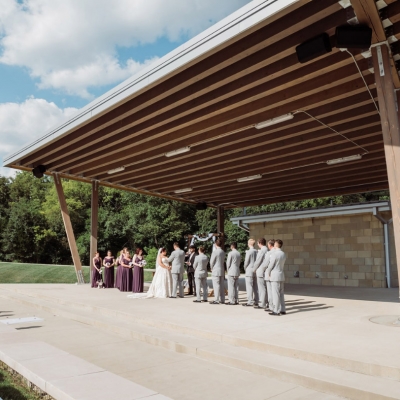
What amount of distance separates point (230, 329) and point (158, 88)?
496cm

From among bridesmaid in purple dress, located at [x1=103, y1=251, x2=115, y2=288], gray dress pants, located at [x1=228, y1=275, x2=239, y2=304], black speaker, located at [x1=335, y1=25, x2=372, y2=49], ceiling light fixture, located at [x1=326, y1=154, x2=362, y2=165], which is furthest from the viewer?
bridesmaid in purple dress, located at [x1=103, y1=251, x2=115, y2=288]

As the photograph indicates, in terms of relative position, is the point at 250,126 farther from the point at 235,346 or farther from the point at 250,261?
the point at 235,346

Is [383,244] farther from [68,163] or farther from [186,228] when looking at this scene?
[186,228]

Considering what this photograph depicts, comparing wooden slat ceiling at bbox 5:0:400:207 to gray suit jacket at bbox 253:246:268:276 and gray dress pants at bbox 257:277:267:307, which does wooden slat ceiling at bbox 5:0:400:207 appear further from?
gray dress pants at bbox 257:277:267:307

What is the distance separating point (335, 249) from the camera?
52.2 feet

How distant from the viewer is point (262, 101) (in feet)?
29.1

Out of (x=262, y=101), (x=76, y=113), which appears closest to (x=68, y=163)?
(x=76, y=113)

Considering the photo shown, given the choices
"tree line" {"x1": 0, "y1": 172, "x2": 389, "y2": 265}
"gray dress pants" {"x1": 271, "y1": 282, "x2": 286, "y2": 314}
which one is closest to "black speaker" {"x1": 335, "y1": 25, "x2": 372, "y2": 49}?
"gray dress pants" {"x1": 271, "y1": 282, "x2": 286, "y2": 314}

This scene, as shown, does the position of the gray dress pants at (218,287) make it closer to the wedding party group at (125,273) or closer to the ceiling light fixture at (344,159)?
the wedding party group at (125,273)

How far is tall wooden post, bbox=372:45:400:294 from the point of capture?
239 inches

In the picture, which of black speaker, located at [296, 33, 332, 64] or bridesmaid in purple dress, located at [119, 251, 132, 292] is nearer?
black speaker, located at [296, 33, 332, 64]

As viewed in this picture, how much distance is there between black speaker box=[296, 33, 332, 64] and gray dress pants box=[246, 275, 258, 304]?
5.16 meters

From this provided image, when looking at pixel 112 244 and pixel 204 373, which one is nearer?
pixel 204 373

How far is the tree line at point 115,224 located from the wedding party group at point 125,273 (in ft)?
61.4
